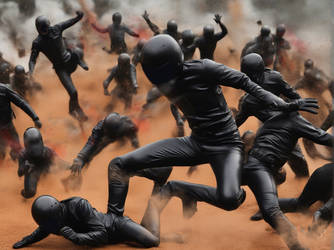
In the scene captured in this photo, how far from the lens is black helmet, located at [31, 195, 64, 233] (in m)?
4.82

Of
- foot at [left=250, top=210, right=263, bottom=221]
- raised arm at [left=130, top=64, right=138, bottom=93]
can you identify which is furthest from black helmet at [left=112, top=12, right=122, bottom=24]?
foot at [left=250, top=210, right=263, bottom=221]

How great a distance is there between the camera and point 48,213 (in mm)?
4809

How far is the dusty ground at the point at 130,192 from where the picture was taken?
210 inches

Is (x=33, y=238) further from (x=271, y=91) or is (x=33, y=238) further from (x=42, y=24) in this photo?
(x=42, y=24)

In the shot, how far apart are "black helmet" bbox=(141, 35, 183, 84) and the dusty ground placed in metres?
1.72

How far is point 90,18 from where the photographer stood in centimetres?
1619

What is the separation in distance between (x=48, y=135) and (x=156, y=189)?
431cm

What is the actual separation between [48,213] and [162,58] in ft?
5.80

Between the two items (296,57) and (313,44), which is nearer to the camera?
(296,57)

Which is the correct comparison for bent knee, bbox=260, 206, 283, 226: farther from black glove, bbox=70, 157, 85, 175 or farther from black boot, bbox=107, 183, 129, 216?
black glove, bbox=70, 157, 85, 175

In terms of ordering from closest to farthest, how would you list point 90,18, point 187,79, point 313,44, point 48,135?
1. point 187,79
2. point 48,135
3. point 313,44
4. point 90,18

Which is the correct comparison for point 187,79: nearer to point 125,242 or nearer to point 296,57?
point 125,242

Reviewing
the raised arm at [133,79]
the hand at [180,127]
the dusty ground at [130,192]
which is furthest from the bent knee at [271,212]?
the raised arm at [133,79]

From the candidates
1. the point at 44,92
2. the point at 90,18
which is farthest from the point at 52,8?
the point at 44,92
